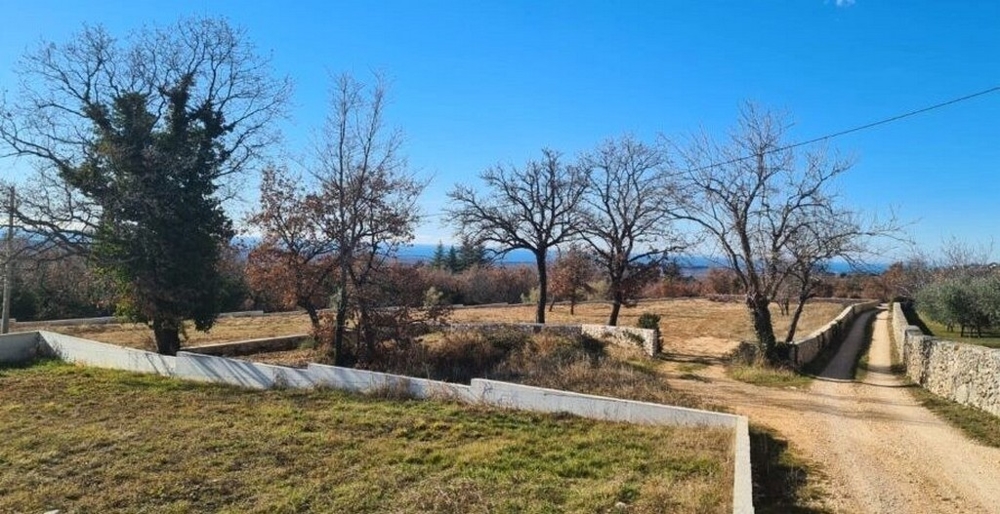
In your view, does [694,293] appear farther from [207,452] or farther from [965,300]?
[207,452]

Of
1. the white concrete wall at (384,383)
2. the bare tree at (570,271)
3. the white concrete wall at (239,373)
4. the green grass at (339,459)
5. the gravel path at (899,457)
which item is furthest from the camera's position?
the bare tree at (570,271)

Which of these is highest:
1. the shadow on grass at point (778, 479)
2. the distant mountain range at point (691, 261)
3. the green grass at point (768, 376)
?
the distant mountain range at point (691, 261)

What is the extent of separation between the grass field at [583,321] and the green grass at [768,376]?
4.68 m

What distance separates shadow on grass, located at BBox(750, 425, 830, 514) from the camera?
Result: 629cm

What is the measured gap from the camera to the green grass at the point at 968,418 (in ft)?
29.2

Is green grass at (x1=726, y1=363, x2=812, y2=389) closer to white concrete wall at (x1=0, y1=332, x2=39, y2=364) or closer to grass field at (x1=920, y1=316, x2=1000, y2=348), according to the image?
grass field at (x1=920, y1=316, x2=1000, y2=348)

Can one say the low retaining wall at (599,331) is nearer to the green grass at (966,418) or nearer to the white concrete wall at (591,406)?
the green grass at (966,418)

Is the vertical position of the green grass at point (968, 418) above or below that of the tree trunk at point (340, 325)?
below

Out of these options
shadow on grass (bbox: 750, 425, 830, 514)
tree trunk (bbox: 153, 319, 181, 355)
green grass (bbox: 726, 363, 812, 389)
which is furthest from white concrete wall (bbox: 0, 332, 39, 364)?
green grass (bbox: 726, 363, 812, 389)

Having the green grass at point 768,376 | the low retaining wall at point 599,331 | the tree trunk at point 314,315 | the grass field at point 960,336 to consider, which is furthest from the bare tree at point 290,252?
the grass field at point 960,336

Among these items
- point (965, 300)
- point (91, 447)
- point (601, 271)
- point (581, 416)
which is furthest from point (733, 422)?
point (965, 300)

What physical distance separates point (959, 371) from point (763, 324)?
5330 millimetres

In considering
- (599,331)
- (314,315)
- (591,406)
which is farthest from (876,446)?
(599,331)

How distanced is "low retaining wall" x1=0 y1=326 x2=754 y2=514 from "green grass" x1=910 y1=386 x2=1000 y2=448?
3700mm
